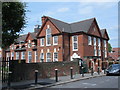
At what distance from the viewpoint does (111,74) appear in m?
21.9

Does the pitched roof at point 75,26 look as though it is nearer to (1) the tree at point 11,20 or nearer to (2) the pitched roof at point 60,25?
(2) the pitched roof at point 60,25

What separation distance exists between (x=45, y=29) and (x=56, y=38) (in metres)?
3.35

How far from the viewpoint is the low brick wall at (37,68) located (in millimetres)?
14855

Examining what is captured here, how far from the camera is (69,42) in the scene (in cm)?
3091

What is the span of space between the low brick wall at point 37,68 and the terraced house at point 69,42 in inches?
238

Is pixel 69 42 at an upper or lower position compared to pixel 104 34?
lower

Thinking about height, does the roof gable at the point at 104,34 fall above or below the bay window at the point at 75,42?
above

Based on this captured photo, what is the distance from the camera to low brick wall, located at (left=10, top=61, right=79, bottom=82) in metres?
14.9

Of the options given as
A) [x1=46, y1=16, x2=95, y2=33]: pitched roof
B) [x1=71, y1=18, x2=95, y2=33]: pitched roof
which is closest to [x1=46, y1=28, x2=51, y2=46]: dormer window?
[x1=46, y1=16, x2=95, y2=33]: pitched roof

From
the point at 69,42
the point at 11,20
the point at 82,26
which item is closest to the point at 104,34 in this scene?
the point at 82,26

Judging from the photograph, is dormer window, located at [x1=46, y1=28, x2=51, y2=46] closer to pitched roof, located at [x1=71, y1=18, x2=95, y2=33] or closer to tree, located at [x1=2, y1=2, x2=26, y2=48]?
pitched roof, located at [x1=71, y1=18, x2=95, y2=33]

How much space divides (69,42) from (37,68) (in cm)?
1427

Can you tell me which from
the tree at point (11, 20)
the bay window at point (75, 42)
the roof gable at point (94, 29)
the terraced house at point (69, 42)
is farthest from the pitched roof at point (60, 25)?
the tree at point (11, 20)

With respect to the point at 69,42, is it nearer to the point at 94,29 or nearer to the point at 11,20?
the point at 94,29
